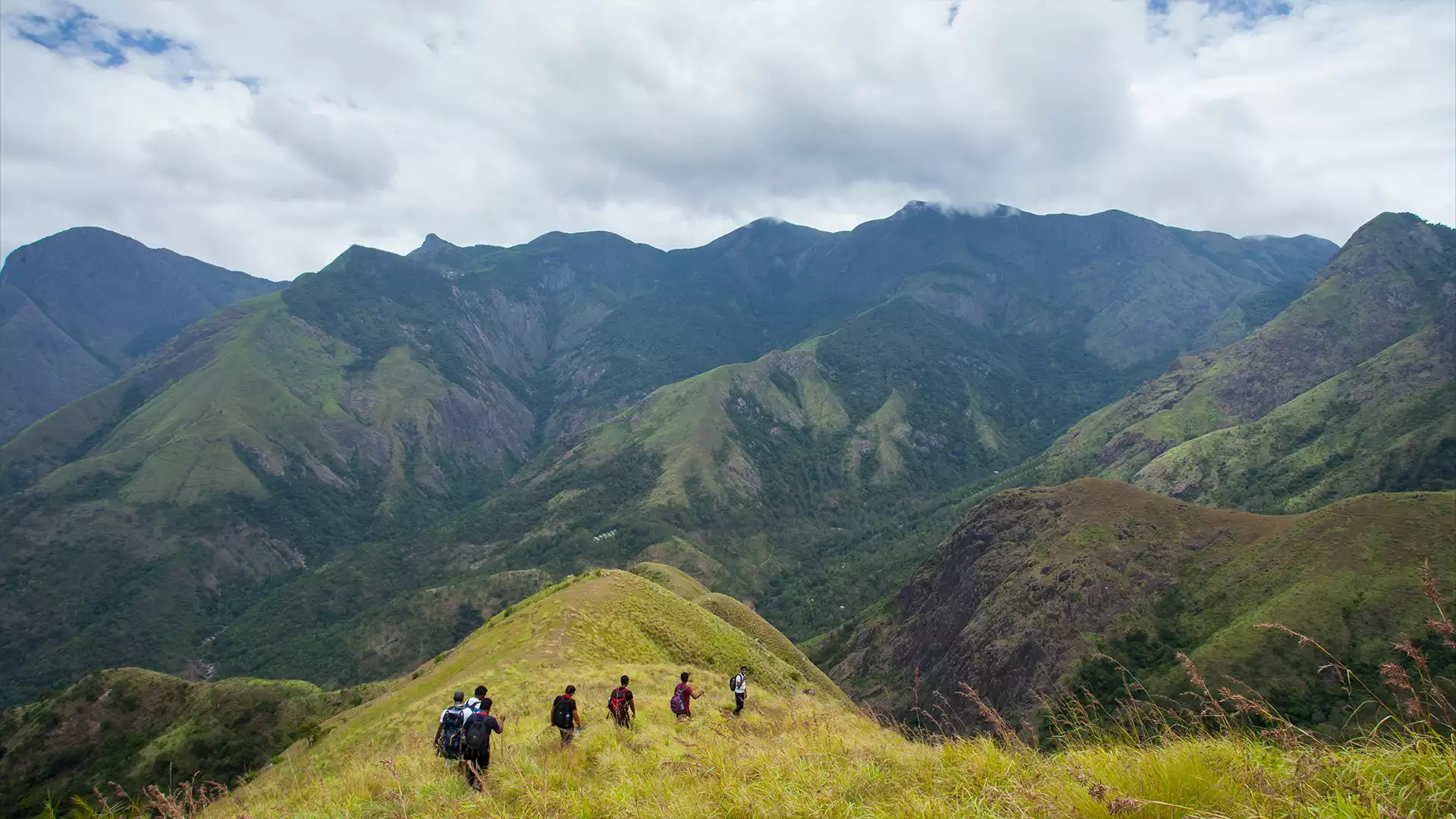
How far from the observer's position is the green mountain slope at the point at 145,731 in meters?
58.8

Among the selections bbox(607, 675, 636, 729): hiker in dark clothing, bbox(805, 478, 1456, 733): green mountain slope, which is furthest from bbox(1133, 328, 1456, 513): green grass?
bbox(607, 675, 636, 729): hiker in dark clothing

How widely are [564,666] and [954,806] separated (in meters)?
36.5

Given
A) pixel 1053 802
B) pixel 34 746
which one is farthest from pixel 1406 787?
pixel 34 746

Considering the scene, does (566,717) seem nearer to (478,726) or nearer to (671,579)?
(478,726)

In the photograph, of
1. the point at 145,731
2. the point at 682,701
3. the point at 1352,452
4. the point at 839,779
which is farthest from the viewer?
the point at 1352,452

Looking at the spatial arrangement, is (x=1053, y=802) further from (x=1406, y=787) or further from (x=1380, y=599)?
(x=1380, y=599)

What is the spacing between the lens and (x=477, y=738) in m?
14.2

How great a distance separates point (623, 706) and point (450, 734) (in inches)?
223

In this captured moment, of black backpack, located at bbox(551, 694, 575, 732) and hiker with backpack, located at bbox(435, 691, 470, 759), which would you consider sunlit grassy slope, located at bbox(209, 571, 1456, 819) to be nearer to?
hiker with backpack, located at bbox(435, 691, 470, 759)

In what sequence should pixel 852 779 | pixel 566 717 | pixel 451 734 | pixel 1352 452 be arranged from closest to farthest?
pixel 852 779, pixel 451 734, pixel 566 717, pixel 1352 452

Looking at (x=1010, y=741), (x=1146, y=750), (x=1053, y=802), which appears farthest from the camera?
(x=1010, y=741)

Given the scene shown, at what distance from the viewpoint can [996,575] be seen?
114m

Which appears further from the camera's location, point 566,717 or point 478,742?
point 566,717

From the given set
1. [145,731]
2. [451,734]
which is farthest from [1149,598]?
[145,731]
